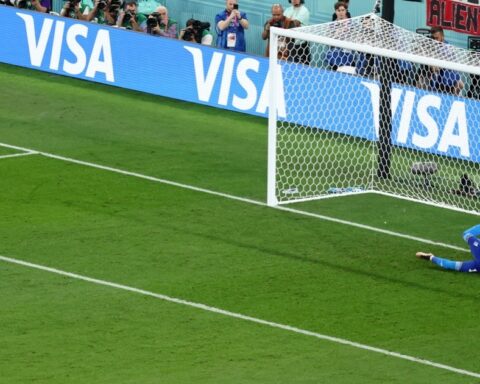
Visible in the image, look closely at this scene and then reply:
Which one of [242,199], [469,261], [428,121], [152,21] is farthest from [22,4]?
[469,261]

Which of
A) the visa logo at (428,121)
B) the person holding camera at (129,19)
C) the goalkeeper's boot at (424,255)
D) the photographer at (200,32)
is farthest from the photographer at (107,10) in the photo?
the goalkeeper's boot at (424,255)

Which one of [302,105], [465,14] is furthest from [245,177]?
[465,14]

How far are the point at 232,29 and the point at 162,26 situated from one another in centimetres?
141

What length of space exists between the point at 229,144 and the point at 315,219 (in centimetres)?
441

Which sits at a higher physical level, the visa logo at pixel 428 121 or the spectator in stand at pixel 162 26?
the spectator in stand at pixel 162 26

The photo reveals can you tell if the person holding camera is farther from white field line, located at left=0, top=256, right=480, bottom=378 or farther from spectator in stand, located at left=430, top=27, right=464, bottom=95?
white field line, located at left=0, top=256, right=480, bottom=378

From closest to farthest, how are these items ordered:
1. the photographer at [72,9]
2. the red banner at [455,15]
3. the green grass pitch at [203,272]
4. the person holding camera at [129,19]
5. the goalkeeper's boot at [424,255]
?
the green grass pitch at [203,272]
the goalkeeper's boot at [424,255]
the red banner at [455,15]
the person holding camera at [129,19]
the photographer at [72,9]

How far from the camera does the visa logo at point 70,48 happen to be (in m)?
27.4

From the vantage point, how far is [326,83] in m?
23.3

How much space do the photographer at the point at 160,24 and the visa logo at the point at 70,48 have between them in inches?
39.7

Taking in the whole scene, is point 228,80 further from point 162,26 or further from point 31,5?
point 31,5

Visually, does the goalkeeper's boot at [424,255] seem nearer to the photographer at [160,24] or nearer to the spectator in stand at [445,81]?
the spectator in stand at [445,81]

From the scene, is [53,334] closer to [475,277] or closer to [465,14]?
[475,277]

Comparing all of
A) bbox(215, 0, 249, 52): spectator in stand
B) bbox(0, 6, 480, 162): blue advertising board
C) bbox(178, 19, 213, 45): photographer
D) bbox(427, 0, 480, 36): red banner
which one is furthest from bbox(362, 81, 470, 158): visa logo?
bbox(178, 19, 213, 45): photographer
